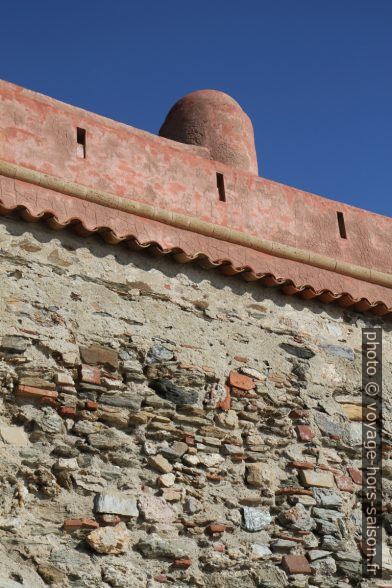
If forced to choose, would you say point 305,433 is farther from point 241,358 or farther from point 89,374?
point 89,374

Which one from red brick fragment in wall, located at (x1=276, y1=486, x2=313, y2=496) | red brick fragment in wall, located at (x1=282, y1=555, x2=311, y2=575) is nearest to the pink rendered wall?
red brick fragment in wall, located at (x1=276, y1=486, x2=313, y2=496)

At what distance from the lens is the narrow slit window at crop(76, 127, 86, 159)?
587cm

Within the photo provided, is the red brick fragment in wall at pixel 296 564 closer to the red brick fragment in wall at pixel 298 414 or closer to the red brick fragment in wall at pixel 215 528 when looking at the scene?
the red brick fragment in wall at pixel 215 528

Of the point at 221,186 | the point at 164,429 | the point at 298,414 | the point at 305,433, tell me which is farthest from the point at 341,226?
the point at 164,429

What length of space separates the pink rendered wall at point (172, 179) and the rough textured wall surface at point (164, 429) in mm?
529

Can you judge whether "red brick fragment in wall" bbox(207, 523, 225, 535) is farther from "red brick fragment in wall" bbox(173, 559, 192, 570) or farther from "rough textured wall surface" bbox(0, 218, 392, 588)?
"red brick fragment in wall" bbox(173, 559, 192, 570)

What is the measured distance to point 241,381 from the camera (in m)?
5.57

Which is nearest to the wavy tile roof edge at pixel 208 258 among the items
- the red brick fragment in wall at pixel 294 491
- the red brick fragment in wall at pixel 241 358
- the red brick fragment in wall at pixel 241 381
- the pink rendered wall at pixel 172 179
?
the pink rendered wall at pixel 172 179

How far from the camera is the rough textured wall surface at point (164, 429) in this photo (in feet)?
15.1

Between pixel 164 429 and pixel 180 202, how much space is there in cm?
177

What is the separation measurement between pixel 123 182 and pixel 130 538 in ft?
8.06

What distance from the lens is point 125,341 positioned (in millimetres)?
5297

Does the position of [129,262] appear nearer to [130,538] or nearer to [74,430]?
[74,430]

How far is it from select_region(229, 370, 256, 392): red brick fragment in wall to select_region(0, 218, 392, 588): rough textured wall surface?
20 mm
